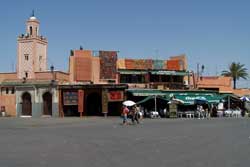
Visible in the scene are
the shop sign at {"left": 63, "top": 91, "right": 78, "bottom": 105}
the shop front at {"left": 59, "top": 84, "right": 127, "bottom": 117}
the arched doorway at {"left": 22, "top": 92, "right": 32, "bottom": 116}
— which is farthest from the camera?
the arched doorway at {"left": 22, "top": 92, "right": 32, "bottom": 116}

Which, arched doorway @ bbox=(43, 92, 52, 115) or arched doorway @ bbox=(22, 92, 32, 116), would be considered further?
arched doorway @ bbox=(22, 92, 32, 116)

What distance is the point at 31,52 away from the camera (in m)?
59.8

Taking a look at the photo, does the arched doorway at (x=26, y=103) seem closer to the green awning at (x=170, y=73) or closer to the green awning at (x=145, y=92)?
the green awning at (x=145, y=92)

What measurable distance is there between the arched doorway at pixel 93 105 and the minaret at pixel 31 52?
9146 mm

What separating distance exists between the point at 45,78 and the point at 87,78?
193 inches

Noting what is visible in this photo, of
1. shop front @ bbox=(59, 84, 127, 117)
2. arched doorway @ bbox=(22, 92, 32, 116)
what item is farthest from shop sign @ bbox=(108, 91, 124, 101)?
arched doorway @ bbox=(22, 92, 32, 116)

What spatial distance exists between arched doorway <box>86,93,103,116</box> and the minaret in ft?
30.0

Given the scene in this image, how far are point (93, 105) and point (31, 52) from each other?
11967 millimetres

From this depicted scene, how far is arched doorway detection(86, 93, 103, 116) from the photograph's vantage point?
5359 cm

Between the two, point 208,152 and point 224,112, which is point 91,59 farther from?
point 208,152

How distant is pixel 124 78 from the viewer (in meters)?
55.8

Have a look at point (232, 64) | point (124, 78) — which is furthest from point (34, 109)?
point (232, 64)

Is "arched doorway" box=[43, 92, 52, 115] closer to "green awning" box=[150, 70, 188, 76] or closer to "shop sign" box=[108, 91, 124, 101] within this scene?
"shop sign" box=[108, 91, 124, 101]

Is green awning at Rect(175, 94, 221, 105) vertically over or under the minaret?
under
